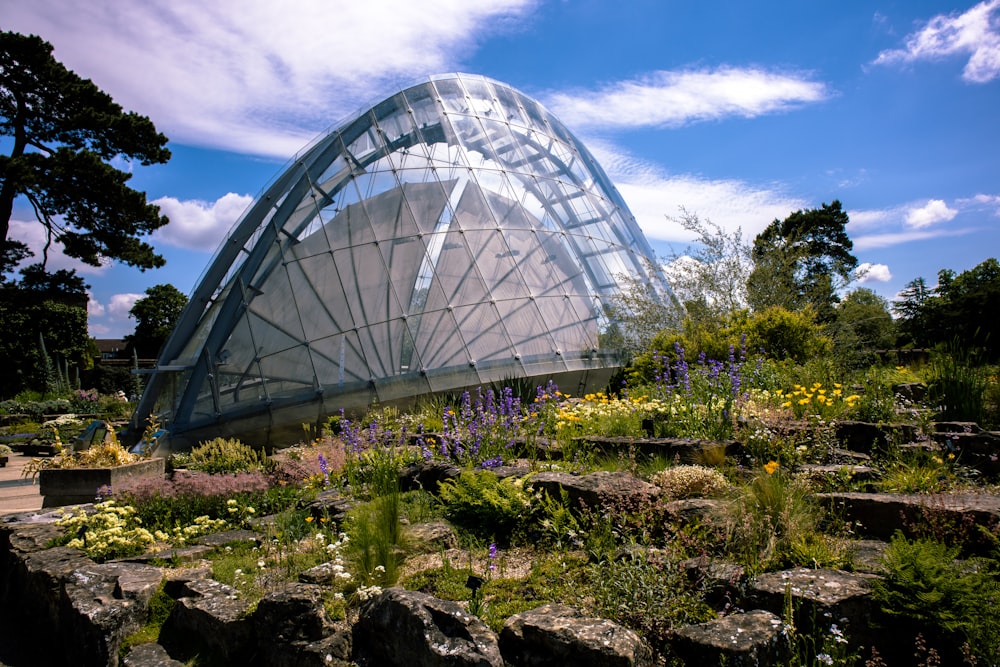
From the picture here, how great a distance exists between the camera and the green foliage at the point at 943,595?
10.1 feet

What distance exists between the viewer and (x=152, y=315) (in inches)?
2466

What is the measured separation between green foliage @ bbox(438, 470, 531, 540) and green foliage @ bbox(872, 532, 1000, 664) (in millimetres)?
2524

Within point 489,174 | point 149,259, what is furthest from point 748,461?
point 149,259

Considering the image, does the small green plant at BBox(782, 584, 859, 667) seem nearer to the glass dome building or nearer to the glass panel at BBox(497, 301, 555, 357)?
the glass dome building

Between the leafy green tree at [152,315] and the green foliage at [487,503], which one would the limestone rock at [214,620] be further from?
the leafy green tree at [152,315]

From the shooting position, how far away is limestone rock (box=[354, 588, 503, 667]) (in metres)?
3.33

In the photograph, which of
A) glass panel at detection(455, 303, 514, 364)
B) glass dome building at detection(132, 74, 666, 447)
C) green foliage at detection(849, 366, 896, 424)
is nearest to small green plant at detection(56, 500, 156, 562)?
glass dome building at detection(132, 74, 666, 447)

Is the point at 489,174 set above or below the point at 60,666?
above

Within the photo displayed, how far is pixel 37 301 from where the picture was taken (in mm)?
27359

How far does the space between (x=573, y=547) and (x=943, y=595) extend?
2.23 metres

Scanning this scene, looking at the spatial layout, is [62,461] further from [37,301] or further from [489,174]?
[37,301]

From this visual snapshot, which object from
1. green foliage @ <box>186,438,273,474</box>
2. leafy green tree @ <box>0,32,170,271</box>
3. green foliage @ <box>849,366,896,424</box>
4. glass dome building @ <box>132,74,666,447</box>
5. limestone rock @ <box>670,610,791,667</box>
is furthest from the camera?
leafy green tree @ <box>0,32,170,271</box>

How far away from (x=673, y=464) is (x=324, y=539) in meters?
3.07

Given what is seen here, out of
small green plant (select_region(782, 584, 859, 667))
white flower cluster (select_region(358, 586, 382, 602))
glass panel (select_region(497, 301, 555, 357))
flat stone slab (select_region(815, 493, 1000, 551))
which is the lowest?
small green plant (select_region(782, 584, 859, 667))
